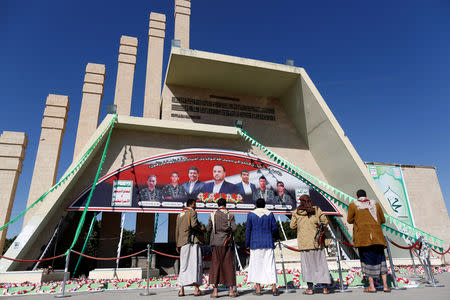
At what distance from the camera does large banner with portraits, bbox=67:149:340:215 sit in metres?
8.23

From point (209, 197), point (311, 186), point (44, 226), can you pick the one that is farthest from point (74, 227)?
point (311, 186)

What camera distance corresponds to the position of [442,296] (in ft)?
13.2

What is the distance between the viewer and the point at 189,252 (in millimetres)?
5020

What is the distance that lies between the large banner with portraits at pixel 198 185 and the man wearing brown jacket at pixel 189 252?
339 centimetres

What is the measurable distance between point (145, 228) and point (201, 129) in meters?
5.19

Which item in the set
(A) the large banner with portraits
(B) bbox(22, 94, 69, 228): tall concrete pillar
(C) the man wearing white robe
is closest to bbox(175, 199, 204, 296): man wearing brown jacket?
(C) the man wearing white robe

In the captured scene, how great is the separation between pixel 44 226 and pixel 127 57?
7375 mm

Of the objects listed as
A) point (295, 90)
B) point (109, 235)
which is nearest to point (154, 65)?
point (295, 90)

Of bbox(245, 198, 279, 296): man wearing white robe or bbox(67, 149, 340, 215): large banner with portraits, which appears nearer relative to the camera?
bbox(245, 198, 279, 296): man wearing white robe

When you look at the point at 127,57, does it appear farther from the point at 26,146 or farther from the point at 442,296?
the point at 442,296

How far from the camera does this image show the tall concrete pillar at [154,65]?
10.8 m

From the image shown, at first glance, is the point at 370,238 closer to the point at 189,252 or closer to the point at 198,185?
the point at 189,252

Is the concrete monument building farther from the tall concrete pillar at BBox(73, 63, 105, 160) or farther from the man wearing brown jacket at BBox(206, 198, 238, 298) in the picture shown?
the man wearing brown jacket at BBox(206, 198, 238, 298)

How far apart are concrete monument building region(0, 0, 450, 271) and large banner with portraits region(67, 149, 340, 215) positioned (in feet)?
0.22
